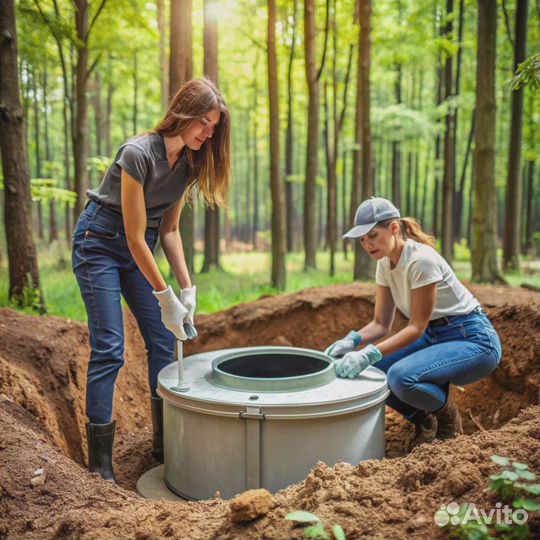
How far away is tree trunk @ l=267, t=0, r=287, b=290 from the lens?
7.50 m

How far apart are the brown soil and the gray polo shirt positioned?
1.39m

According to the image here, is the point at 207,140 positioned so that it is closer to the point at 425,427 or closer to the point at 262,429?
the point at 262,429

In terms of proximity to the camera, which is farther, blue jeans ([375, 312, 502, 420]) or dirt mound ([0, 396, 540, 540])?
blue jeans ([375, 312, 502, 420])

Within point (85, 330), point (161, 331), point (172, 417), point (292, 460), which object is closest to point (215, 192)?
point (161, 331)

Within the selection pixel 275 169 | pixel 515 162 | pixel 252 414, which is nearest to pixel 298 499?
pixel 252 414

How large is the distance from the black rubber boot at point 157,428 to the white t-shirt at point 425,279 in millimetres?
1842

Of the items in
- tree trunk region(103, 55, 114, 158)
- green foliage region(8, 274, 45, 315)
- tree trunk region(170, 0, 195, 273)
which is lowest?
green foliage region(8, 274, 45, 315)

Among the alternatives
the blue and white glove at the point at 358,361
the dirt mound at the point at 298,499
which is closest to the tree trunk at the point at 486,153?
the blue and white glove at the point at 358,361

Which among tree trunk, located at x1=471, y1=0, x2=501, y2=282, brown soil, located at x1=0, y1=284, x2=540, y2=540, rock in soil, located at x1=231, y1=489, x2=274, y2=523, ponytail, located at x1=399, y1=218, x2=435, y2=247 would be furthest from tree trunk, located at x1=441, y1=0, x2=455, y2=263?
rock in soil, located at x1=231, y1=489, x2=274, y2=523

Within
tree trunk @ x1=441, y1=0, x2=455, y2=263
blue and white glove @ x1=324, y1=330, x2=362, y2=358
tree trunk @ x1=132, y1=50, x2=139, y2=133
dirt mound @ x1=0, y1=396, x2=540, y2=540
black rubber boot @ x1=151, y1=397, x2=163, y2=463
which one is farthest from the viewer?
tree trunk @ x1=132, y1=50, x2=139, y2=133

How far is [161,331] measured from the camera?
3.44 meters

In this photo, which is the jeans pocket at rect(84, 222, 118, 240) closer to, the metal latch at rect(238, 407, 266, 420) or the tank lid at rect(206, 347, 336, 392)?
the tank lid at rect(206, 347, 336, 392)

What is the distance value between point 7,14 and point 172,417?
425 centimetres

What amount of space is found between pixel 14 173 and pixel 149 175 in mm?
3026
